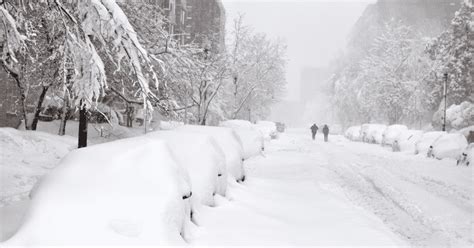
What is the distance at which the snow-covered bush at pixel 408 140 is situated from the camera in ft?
89.7

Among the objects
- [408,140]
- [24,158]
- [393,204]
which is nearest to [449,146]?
[408,140]

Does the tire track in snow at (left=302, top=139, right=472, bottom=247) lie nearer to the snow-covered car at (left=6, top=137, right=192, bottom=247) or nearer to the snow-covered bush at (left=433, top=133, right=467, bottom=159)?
the snow-covered car at (left=6, top=137, right=192, bottom=247)

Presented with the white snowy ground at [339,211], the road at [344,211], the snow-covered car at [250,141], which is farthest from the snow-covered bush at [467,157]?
the snow-covered car at [250,141]

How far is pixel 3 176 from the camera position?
990 centimetres

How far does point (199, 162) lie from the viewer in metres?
7.77

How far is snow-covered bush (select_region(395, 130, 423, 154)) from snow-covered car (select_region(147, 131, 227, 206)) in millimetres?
20755

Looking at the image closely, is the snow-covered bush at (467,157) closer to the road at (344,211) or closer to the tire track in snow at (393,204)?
the road at (344,211)

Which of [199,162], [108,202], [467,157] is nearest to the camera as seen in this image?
[108,202]

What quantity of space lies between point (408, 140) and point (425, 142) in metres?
3.54

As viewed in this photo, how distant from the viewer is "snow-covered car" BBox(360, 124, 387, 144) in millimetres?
38006

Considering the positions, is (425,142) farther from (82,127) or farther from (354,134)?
(354,134)

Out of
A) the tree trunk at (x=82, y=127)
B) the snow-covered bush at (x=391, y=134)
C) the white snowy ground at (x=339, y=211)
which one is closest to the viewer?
the white snowy ground at (x=339, y=211)

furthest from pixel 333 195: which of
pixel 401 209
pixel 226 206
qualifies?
pixel 226 206

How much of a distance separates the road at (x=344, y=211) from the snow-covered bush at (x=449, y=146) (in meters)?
6.39
